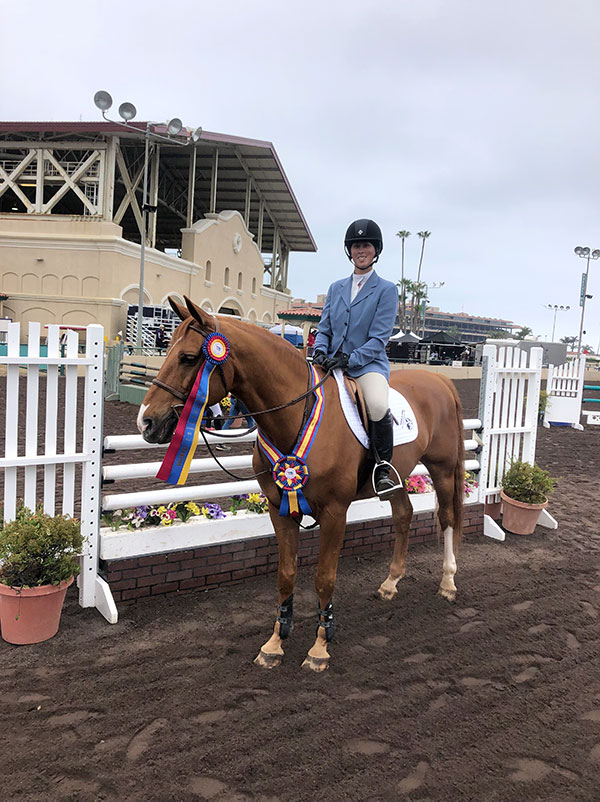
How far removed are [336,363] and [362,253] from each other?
2.68 ft

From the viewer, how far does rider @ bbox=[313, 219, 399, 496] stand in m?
3.52

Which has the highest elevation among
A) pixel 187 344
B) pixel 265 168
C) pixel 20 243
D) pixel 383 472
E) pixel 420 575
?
pixel 265 168

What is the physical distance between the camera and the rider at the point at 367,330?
11.5 feet

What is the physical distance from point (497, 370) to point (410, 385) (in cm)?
181

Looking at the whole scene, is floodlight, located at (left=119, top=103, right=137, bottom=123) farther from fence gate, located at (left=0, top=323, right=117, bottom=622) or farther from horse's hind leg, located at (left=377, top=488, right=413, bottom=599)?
horse's hind leg, located at (left=377, top=488, right=413, bottom=599)

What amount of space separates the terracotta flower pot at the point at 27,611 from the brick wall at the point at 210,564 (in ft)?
1.56

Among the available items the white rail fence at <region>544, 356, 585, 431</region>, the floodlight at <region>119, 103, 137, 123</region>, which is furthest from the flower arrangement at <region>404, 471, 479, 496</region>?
the floodlight at <region>119, 103, 137, 123</region>

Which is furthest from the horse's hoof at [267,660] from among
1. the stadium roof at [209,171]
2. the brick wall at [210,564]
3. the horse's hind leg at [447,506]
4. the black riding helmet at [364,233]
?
the stadium roof at [209,171]

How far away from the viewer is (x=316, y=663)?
10.5 feet

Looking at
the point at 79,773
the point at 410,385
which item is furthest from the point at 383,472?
the point at 79,773

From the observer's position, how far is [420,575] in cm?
468

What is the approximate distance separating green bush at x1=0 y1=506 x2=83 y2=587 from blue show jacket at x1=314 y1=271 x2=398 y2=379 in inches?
83.5

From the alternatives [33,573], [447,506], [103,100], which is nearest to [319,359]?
[447,506]

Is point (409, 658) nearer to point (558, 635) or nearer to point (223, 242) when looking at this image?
point (558, 635)
